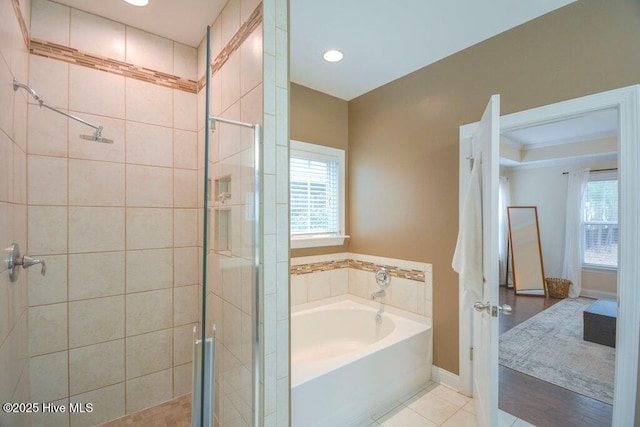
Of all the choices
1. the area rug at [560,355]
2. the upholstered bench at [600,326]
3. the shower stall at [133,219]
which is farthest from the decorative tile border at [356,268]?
the upholstered bench at [600,326]

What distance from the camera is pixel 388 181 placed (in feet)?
8.67

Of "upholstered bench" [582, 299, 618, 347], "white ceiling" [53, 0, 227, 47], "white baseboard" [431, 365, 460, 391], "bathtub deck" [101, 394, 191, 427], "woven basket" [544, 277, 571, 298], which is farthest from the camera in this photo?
"woven basket" [544, 277, 571, 298]

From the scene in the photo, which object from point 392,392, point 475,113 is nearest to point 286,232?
point 392,392

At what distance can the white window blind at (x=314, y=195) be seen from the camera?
2.63 m

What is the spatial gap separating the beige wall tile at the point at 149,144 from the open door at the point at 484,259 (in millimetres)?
2081

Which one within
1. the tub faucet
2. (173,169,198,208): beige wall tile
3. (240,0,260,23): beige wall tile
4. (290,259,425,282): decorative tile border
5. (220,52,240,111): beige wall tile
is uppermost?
(240,0,260,23): beige wall tile

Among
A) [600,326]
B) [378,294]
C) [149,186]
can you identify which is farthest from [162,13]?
[600,326]

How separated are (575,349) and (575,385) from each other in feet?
2.81

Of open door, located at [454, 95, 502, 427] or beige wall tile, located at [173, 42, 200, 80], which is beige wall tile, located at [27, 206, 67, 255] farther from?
open door, located at [454, 95, 502, 427]

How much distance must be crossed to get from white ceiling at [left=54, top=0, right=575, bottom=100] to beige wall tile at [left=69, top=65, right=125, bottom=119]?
0.37m

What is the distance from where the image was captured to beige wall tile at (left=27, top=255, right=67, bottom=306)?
1588mm

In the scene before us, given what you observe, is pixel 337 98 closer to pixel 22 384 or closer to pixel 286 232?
pixel 286 232

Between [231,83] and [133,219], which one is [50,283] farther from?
[231,83]

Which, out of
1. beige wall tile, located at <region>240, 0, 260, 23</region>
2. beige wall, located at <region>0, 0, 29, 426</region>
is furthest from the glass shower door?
beige wall, located at <region>0, 0, 29, 426</region>
